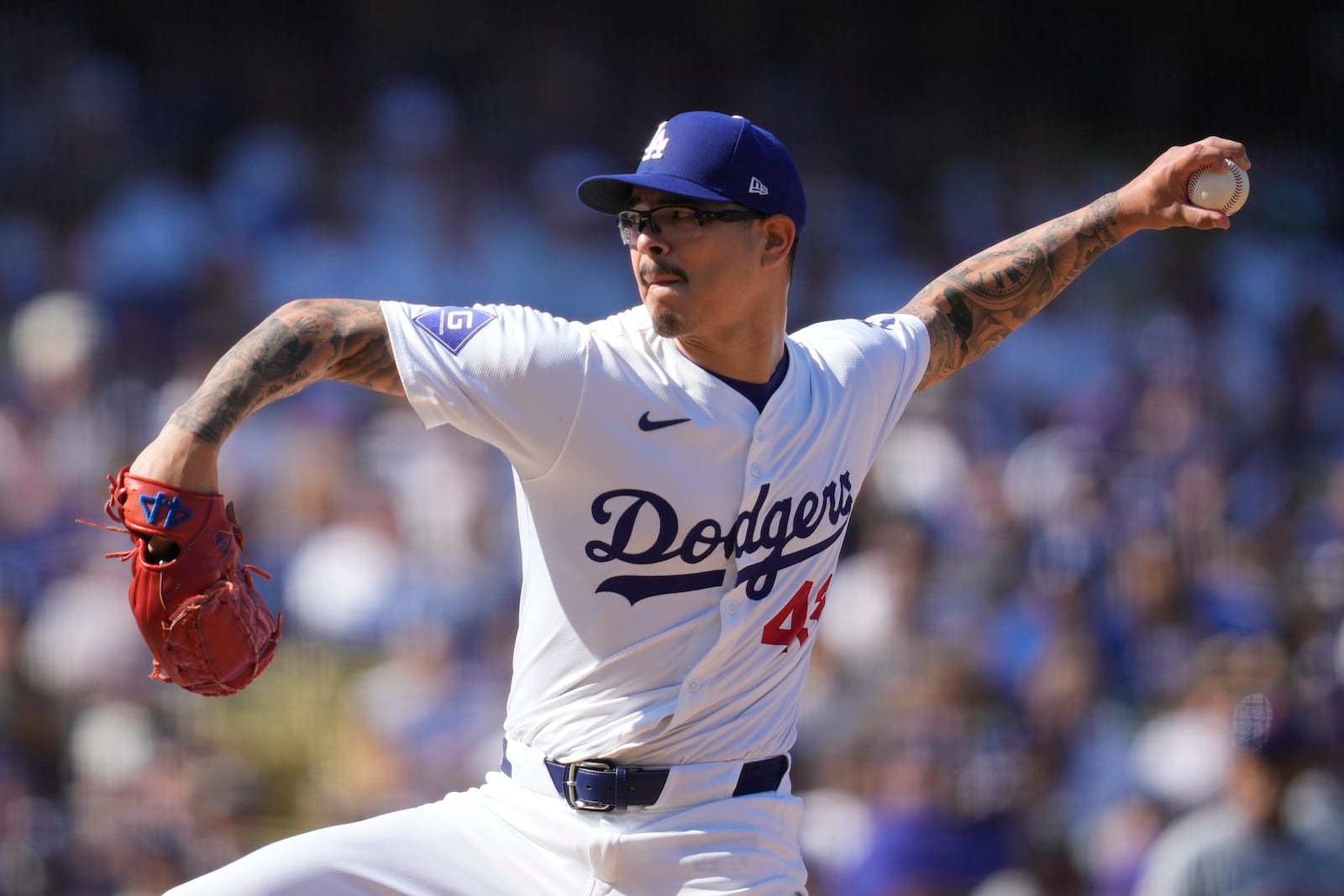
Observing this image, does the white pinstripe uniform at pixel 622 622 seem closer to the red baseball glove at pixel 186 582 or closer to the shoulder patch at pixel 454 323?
the shoulder patch at pixel 454 323

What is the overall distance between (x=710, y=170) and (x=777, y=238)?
8.6 inches

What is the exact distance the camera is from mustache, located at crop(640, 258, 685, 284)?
2512 millimetres

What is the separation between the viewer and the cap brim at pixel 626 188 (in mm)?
2496

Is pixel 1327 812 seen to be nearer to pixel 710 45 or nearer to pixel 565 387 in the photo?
pixel 565 387

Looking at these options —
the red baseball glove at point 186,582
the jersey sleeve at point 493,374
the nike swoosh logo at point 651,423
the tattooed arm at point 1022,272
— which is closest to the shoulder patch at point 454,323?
the jersey sleeve at point 493,374

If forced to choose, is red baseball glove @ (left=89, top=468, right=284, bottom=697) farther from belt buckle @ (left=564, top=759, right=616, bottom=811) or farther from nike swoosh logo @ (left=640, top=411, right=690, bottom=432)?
nike swoosh logo @ (left=640, top=411, right=690, bottom=432)

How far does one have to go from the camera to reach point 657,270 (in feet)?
8.25

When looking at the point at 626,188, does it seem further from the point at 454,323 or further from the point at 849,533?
the point at 849,533

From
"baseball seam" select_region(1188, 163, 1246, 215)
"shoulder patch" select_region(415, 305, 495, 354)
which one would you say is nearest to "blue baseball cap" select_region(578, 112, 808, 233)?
"shoulder patch" select_region(415, 305, 495, 354)

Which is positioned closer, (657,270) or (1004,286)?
(657,270)

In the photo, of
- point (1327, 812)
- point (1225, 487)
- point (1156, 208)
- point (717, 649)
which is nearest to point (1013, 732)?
point (1327, 812)

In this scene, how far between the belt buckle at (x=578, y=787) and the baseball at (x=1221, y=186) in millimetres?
1569

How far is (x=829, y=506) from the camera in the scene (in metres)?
2.65

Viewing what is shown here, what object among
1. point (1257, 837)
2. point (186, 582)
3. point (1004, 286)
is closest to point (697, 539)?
point (186, 582)
